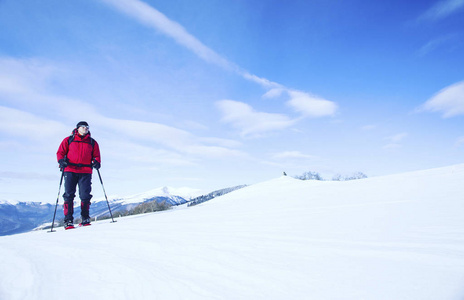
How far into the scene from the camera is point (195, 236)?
8.63 ft

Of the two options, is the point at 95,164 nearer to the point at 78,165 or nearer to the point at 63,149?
the point at 78,165

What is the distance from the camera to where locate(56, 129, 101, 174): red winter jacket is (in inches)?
223

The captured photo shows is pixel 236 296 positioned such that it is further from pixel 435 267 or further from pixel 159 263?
pixel 435 267

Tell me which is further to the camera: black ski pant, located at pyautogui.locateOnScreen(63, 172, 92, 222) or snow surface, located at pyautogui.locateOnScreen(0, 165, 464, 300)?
black ski pant, located at pyautogui.locateOnScreen(63, 172, 92, 222)

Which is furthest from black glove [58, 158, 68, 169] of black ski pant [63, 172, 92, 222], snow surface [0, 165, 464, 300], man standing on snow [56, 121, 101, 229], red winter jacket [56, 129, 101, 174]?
snow surface [0, 165, 464, 300]

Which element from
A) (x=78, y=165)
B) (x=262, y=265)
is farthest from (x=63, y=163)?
(x=262, y=265)

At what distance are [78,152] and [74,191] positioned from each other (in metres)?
1.01

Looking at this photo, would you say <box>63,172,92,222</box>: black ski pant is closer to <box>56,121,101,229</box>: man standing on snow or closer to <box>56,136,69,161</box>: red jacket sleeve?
<box>56,121,101,229</box>: man standing on snow

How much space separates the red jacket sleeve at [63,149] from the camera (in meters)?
5.62

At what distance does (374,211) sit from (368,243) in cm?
179

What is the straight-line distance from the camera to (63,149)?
5688 mm

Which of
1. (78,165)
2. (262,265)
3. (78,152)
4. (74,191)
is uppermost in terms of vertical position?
(78,152)

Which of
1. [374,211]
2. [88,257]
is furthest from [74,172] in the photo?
[374,211]

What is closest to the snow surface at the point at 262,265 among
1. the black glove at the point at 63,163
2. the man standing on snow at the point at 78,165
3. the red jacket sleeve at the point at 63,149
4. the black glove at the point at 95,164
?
the black glove at the point at 63,163
